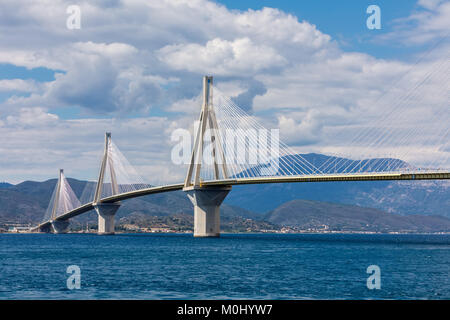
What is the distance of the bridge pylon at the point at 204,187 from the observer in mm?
87562

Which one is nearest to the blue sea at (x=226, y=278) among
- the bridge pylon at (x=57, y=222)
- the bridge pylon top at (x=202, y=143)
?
the bridge pylon top at (x=202, y=143)

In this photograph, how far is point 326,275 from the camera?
41.1 meters

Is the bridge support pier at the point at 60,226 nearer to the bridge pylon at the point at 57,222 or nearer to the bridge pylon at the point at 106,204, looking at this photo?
the bridge pylon at the point at 57,222

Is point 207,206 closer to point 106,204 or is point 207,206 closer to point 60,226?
point 106,204

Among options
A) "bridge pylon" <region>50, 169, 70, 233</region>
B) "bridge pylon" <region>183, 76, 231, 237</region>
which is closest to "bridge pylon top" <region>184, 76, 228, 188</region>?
"bridge pylon" <region>183, 76, 231, 237</region>

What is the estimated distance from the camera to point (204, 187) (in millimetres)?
89875

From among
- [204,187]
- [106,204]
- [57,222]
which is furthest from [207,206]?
[57,222]

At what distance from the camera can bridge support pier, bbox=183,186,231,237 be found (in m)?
90.6

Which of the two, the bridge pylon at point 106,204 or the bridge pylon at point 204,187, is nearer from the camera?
the bridge pylon at point 204,187

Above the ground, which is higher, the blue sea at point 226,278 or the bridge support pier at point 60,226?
the bridge support pier at point 60,226

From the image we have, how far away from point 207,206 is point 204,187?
12.1ft

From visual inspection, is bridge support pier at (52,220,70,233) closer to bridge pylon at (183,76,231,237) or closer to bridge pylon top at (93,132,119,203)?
bridge pylon top at (93,132,119,203)

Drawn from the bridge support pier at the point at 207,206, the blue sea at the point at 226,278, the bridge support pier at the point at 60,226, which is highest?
the bridge support pier at the point at 207,206
